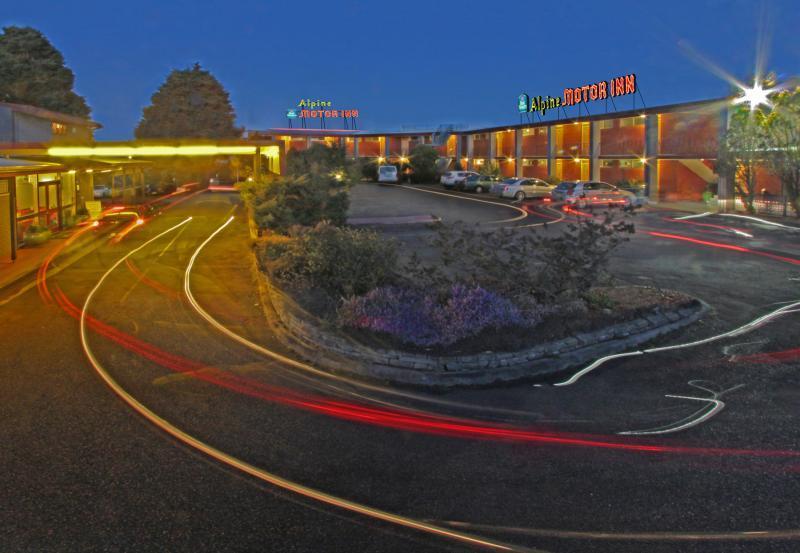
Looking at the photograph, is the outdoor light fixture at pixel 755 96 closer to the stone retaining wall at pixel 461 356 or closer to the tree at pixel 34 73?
the stone retaining wall at pixel 461 356

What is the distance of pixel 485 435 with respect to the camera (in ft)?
26.0

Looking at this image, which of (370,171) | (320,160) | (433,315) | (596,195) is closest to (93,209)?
(320,160)

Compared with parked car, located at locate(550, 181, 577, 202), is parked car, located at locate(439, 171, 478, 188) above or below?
above

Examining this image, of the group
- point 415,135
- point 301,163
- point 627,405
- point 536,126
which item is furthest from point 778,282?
point 415,135

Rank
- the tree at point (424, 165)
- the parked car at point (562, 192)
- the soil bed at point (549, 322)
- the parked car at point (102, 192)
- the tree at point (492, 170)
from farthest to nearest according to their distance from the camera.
→ the tree at point (424, 165) < the tree at point (492, 170) < the parked car at point (102, 192) < the parked car at point (562, 192) < the soil bed at point (549, 322)

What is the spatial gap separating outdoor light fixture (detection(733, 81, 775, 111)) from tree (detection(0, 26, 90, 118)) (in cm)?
4982

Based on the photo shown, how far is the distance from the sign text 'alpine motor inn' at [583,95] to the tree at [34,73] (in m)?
37.5

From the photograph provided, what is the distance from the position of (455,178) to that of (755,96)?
25479 mm

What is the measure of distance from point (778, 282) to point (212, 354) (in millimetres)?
12589

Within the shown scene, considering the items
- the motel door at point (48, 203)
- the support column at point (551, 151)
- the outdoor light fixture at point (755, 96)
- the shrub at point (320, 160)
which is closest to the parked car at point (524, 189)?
the support column at point (551, 151)

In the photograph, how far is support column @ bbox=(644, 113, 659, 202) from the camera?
43.3m

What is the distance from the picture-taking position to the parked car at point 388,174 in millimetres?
67500

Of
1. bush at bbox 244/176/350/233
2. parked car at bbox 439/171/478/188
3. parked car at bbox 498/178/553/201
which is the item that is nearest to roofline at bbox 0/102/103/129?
bush at bbox 244/176/350/233

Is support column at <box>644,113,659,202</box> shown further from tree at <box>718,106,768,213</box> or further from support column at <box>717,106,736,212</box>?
tree at <box>718,106,768,213</box>
